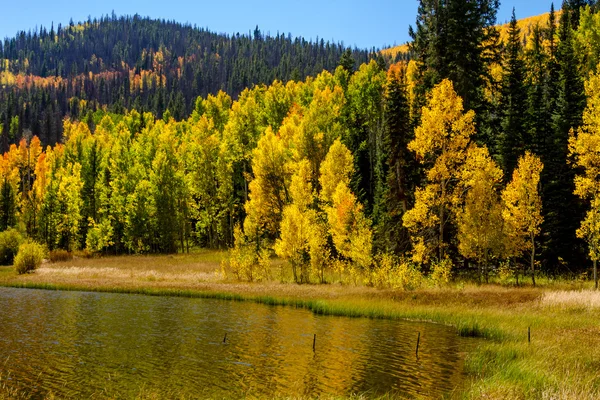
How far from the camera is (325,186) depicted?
51406 mm

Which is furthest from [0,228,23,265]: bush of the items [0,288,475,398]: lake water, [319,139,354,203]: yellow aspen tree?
[319,139,354,203]: yellow aspen tree

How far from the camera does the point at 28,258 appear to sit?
176 ft

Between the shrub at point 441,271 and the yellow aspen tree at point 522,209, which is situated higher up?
the yellow aspen tree at point 522,209

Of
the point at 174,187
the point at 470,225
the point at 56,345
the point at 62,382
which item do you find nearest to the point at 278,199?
the point at 174,187

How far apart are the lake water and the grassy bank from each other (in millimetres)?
1416

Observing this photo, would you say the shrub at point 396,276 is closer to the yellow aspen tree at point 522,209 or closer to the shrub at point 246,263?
the yellow aspen tree at point 522,209

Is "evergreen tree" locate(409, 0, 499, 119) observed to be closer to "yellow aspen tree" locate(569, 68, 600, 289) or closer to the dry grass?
"yellow aspen tree" locate(569, 68, 600, 289)

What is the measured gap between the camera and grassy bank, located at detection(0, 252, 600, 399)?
14.6 meters

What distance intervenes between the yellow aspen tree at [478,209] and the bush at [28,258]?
43.6m

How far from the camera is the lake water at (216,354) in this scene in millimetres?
15477

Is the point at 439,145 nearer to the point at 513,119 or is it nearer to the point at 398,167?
the point at 398,167

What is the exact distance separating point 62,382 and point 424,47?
43759 millimetres

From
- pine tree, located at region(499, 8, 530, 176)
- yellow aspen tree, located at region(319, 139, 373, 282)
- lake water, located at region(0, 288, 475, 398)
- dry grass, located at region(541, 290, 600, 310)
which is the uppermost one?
pine tree, located at region(499, 8, 530, 176)

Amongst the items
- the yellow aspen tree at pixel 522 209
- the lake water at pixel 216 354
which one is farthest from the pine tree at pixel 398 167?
the lake water at pixel 216 354
